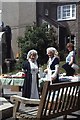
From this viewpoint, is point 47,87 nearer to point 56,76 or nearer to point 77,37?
point 56,76

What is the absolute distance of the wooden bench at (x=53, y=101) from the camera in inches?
188

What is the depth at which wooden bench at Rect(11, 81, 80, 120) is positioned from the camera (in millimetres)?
4770

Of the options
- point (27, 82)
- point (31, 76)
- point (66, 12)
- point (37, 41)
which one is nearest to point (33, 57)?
point (31, 76)

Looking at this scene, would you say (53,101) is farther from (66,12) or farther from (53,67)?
(66,12)

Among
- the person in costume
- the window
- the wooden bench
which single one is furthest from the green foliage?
the wooden bench

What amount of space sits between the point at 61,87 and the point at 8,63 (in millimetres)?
14865

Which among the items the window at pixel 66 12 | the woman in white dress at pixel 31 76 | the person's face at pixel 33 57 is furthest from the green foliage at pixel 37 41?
the person's face at pixel 33 57

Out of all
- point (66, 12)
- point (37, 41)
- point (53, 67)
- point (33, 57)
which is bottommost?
point (37, 41)

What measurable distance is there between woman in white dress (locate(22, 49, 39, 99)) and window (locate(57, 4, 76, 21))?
21.4 m

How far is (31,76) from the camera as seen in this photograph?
7352 mm

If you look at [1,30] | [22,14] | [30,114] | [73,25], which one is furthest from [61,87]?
[73,25]

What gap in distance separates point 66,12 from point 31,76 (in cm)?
2196

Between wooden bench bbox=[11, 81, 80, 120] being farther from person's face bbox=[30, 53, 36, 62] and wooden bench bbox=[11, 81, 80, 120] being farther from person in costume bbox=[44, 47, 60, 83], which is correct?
person's face bbox=[30, 53, 36, 62]

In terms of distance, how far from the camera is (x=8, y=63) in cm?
1973
